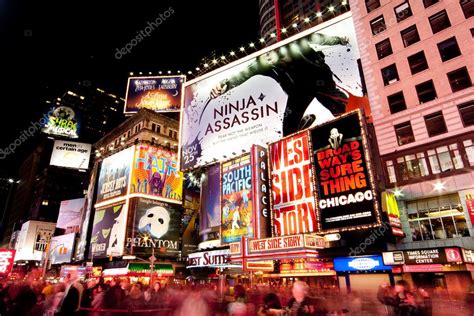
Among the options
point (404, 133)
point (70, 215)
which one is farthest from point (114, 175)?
point (404, 133)

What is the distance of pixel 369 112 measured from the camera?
992 inches

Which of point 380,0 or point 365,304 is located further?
point 380,0

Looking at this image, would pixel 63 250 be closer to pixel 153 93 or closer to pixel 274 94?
pixel 153 93

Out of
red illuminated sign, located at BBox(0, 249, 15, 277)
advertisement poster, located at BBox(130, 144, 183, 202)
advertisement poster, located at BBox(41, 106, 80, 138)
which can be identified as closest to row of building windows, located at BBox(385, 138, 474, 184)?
red illuminated sign, located at BBox(0, 249, 15, 277)

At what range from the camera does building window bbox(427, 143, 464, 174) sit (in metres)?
21.7

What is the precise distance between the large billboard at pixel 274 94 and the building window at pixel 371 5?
140 inches

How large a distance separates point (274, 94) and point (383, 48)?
1049 centimetres

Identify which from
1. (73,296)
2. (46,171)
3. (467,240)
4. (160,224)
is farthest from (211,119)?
(46,171)

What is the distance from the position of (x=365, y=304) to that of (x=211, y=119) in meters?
28.9

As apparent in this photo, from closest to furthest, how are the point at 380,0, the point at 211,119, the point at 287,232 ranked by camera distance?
the point at 287,232 < the point at 380,0 < the point at 211,119

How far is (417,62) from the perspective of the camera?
2589 cm

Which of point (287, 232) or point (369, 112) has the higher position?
point (369, 112)

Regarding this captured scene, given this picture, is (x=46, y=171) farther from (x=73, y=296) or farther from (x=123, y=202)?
(x=73, y=296)

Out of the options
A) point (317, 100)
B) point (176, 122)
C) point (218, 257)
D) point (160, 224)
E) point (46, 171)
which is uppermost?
point (46, 171)
